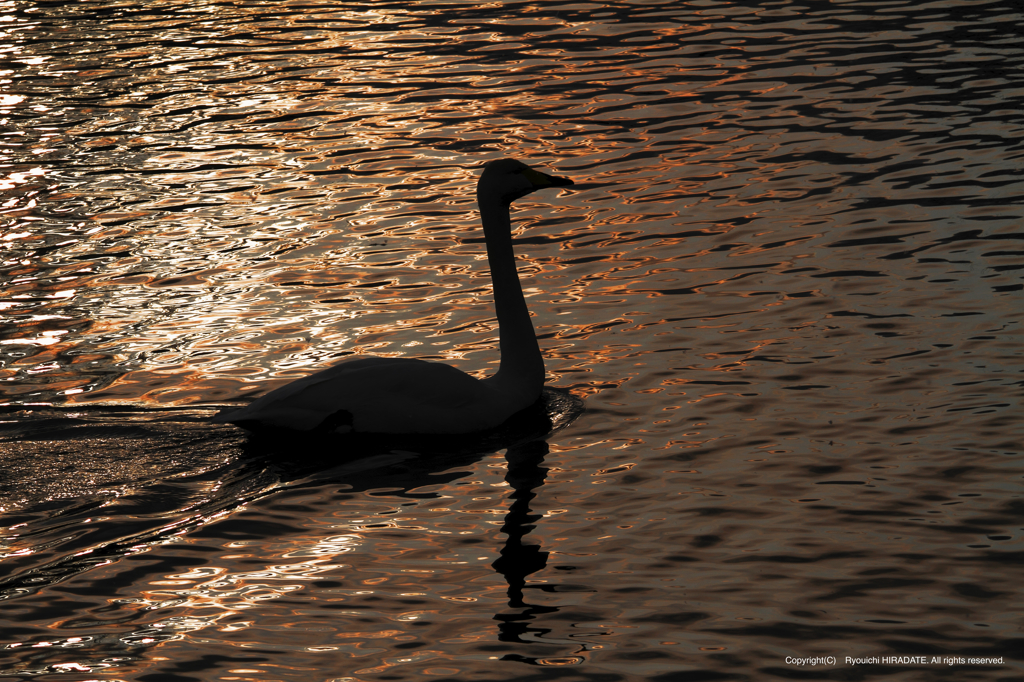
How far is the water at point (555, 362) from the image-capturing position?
7.12 m

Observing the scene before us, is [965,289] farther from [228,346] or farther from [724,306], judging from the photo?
[228,346]

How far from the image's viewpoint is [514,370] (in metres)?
10.2

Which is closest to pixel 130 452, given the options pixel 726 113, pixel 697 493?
pixel 697 493

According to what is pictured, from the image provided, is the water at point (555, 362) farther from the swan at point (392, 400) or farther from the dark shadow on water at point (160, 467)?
Result: the swan at point (392, 400)

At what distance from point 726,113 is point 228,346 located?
1064 cm

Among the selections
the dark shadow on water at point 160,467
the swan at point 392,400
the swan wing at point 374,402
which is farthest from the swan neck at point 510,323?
the swan wing at point 374,402

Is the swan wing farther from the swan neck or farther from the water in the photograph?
the swan neck

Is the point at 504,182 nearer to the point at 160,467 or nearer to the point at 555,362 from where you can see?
the point at 555,362

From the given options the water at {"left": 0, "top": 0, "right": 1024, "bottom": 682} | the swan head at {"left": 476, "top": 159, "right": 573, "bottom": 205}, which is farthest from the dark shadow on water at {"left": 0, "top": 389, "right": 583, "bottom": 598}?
the swan head at {"left": 476, "top": 159, "right": 573, "bottom": 205}

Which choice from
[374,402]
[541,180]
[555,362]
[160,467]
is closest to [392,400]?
[374,402]

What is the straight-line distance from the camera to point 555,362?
37.3 ft

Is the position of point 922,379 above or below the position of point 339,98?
below

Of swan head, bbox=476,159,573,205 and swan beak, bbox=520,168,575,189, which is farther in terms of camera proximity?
swan head, bbox=476,159,573,205

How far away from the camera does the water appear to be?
7.12 m
